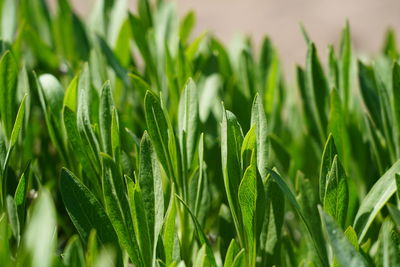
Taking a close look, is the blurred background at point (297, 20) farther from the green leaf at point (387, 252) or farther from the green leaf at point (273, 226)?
the green leaf at point (387, 252)

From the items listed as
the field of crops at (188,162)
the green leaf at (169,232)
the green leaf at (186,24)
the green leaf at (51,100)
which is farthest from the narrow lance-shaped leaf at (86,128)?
the green leaf at (186,24)

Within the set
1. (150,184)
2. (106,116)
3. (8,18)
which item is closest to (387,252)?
(150,184)

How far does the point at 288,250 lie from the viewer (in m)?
1.18

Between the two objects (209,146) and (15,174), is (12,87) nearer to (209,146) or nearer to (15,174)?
(15,174)

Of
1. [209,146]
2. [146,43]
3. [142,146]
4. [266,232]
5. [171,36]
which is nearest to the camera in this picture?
[142,146]

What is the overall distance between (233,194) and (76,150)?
0.93 ft

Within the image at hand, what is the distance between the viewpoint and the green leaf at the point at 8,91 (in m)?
1.15

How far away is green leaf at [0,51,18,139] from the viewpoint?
3.77ft

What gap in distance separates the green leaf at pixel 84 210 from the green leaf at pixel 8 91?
24 centimetres

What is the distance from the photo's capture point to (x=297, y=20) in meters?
4.61

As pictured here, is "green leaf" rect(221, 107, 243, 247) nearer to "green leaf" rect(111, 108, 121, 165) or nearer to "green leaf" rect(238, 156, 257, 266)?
"green leaf" rect(238, 156, 257, 266)

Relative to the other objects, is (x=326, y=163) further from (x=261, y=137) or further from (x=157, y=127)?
(x=157, y=127)

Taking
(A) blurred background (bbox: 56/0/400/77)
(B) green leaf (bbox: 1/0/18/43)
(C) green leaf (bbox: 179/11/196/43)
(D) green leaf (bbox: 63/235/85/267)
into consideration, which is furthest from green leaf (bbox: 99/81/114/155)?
(A) blurred background (bbox: 56/0/400/77)

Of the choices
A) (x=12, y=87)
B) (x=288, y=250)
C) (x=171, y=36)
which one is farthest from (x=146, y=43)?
(x=288, y=250)
